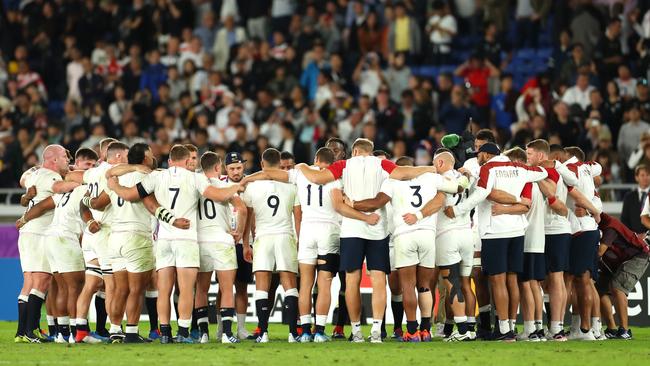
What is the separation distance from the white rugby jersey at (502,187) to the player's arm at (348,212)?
111cm

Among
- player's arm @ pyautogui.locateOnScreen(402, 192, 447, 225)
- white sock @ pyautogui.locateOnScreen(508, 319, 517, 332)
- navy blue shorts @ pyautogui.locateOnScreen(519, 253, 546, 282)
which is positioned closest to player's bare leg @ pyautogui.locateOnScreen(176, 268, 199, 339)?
player's arm @ pyautogui.locateOnScreen(402, 192, 447, 225)

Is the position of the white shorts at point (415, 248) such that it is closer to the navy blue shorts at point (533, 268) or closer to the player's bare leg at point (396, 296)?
the player's bare leg at point (396, 296)

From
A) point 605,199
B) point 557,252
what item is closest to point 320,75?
point 605,199

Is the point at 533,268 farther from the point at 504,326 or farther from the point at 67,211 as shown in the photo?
the point at 67,211

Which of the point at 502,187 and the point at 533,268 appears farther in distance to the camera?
the point at 533,268

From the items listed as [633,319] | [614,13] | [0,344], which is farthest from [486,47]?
[0,344]

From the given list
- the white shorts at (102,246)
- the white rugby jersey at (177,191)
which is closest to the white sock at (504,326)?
the white rugby jersey at (177,191)

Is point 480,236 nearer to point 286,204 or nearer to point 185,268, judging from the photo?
point 286,204

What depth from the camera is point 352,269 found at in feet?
55.1

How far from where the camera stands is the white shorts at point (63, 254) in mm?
17297

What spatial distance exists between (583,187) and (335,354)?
4426 mm

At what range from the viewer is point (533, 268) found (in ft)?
56.6

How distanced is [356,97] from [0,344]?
1222 centimetres

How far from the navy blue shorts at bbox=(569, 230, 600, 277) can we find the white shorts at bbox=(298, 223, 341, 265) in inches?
121
